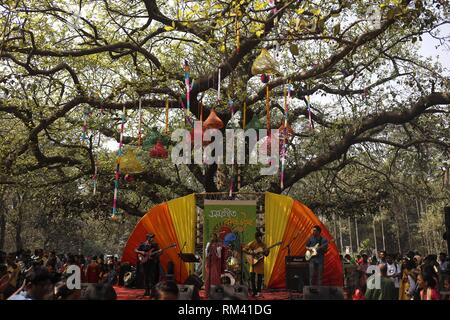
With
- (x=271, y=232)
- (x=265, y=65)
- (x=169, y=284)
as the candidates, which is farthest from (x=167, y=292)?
(x=271, y=232)

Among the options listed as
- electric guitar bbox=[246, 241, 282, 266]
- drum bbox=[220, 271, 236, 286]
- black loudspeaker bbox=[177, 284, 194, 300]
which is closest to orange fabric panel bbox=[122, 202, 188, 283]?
drum bbox=[220, 271, 236, 286]

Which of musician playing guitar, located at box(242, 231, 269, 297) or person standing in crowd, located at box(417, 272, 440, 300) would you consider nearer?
person standing in crowd, located at box(417, 272, 440, 300)

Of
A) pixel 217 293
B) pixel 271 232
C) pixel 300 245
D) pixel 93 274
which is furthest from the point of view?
pixel 271 232

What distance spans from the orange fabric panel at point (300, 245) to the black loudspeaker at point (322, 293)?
21.0 feet

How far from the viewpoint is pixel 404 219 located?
53.5 m

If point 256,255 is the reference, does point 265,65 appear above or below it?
above

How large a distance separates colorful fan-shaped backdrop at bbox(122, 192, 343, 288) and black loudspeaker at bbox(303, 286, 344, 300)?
6.25 meters

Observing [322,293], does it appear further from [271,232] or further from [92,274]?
[92,274]

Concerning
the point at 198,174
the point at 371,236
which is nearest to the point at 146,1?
the point at 198,174

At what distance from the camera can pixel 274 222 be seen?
42.5 feet

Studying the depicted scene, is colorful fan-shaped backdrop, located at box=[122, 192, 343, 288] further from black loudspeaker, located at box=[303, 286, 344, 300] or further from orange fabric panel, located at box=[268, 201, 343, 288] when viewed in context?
black loudspeaker, located at box=[303, 286, 344, 300]

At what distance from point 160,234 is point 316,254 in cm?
526

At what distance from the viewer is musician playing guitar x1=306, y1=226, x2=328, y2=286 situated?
32.0ft
